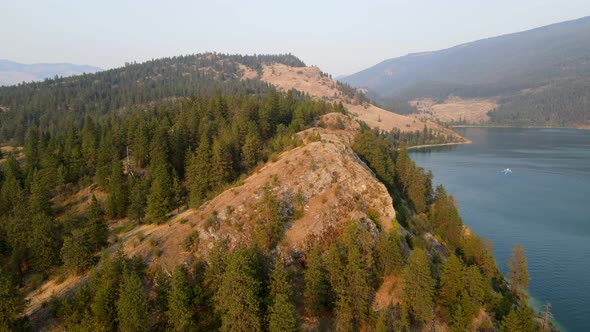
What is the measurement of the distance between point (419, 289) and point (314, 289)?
461 inches

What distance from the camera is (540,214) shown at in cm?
10044

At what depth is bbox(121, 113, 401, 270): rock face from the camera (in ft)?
146

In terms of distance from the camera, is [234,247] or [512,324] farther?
[234,247]

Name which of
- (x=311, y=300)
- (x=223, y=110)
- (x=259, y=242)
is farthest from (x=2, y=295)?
(x=223, y=110)

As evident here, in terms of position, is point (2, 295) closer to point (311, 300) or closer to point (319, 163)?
point (311, 300)

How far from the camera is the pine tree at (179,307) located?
33062 mm

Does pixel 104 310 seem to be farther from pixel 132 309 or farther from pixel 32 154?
pixel 32 154

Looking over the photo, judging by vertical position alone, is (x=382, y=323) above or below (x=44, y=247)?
below

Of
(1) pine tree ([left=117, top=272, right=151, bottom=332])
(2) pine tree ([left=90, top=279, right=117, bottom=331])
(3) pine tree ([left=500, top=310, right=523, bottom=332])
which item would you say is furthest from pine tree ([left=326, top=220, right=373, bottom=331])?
(2) pine tree ([left=90, top=279, right=117, bottom=331])

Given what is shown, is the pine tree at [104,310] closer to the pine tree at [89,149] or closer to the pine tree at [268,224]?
the pine tree at [268,224]

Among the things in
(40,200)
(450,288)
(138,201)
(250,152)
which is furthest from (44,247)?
(450,288)

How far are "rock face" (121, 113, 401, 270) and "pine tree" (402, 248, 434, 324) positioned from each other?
8879mm

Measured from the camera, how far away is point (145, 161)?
70.8m

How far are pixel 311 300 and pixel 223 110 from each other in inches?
2317
